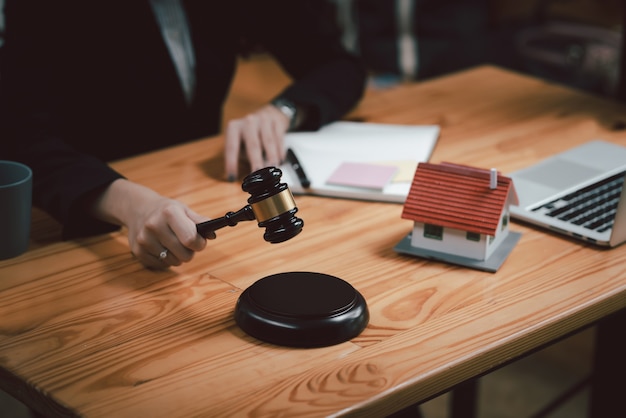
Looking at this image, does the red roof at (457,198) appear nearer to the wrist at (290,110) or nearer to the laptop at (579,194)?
the laptop at (579,194)

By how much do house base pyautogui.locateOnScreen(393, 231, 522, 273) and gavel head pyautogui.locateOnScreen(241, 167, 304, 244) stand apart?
0.21 meters

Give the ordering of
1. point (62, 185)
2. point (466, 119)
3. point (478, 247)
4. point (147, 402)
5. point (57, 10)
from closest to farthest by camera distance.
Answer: point (147, 402) → point (478, 247) → point (62, 185) → point (57, 10) → point (466, 119)

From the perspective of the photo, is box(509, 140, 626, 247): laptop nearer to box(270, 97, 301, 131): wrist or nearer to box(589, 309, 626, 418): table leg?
box(589, 309, 626, 418): table leg

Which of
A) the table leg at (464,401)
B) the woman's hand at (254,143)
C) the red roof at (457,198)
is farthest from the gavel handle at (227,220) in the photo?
the table leg at (464,401)

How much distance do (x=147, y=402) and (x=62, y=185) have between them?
0.50 m

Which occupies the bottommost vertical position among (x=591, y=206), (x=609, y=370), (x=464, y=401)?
(x=464, y=401)

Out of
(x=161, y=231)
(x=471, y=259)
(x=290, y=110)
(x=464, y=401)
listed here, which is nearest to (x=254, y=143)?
(x=290, y=110)

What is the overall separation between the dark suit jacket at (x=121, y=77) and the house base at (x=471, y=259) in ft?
1.50

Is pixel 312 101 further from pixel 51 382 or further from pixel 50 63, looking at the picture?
pixel 51 382

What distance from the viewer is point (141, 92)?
1618 millimetres

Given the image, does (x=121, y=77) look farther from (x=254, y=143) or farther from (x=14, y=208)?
(x=14, y=208)

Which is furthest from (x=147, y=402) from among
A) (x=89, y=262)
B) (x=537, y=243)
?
(x=537, y=243)

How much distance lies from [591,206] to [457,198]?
0.25 meters

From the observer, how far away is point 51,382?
795mm
